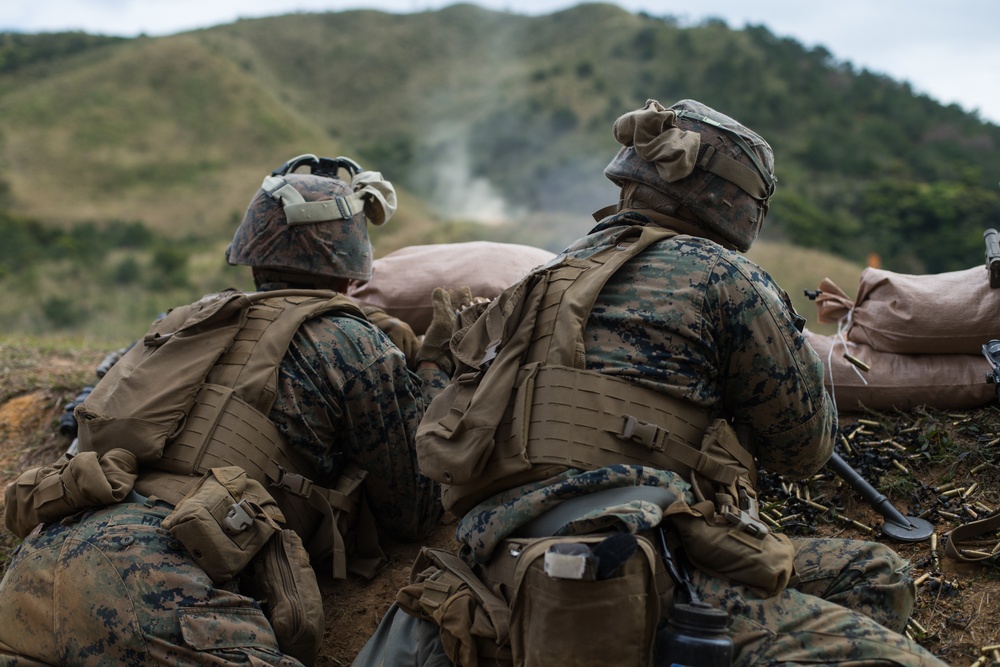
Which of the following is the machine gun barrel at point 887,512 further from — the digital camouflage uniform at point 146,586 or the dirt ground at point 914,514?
the digital camouflage uniform at point 146,586

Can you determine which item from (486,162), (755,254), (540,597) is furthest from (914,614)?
(486,162)

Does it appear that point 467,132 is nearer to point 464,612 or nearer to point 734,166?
point 734,166

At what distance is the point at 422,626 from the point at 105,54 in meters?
53.6

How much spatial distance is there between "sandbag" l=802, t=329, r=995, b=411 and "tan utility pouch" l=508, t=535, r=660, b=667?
259 centimetres

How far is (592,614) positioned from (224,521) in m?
1.47

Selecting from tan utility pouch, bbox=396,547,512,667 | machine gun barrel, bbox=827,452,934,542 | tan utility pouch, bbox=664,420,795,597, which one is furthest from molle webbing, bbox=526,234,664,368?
machine gun barrel, bbox=827,452,934,542

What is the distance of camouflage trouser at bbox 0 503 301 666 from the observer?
3.09 metres

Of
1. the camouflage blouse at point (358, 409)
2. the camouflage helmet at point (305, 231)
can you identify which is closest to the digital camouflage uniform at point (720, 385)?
the camouflage blouse at point (358, 409)

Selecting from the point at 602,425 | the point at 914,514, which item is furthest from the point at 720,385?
the point at 914,514

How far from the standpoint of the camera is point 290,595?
3.44m

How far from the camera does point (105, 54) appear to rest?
50.0m

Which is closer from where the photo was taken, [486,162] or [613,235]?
[613,235]

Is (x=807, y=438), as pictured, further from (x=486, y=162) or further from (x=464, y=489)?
(x=486, y=162)

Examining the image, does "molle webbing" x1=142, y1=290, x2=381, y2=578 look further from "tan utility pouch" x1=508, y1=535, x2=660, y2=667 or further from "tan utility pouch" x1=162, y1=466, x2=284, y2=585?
"tan utility pouch" x1=508, y1=535, x2=660, y2=667
